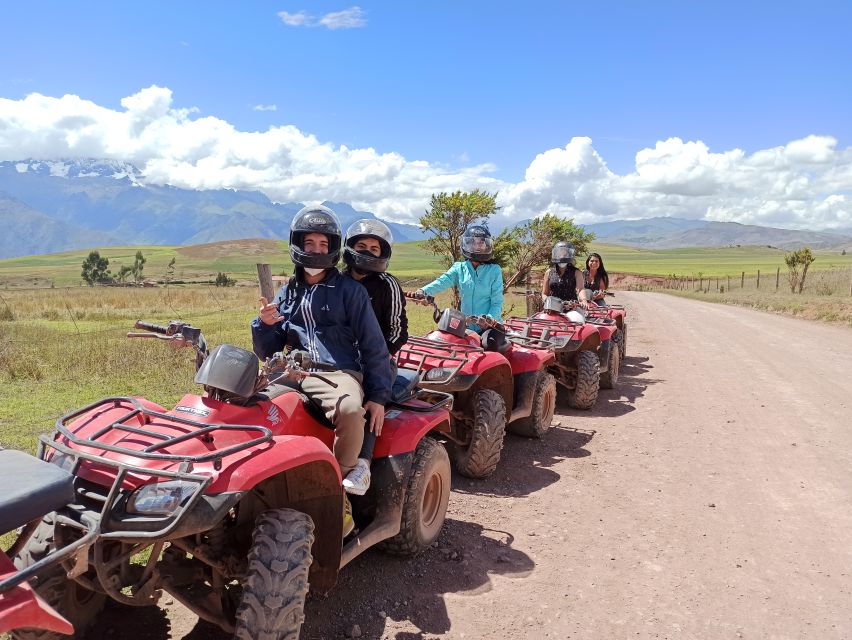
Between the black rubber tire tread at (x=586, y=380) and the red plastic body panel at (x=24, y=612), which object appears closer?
the red plastic body panel at (x=24, y=612)

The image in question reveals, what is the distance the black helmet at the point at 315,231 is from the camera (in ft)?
11.9

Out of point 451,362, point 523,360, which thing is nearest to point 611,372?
point 523,360

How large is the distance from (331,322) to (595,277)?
9.19 metres

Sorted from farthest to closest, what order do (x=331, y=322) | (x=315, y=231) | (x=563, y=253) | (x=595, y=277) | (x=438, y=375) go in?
(x=595, y=277)
(x=563, y=253)
(x=438, y=375)
(x=331, y=322)
(x=315, y=231)

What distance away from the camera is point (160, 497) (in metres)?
2.42

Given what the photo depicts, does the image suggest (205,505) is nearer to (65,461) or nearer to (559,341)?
(65,461)

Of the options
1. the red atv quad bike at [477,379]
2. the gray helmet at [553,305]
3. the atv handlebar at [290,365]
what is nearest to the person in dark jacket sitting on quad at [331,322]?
the atv handlebar at [290,365]

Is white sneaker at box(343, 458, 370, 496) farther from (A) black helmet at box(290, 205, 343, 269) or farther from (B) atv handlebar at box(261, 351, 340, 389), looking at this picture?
(A) black helmet at box(290, 205, 343, 269)

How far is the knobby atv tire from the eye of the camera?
2.53m

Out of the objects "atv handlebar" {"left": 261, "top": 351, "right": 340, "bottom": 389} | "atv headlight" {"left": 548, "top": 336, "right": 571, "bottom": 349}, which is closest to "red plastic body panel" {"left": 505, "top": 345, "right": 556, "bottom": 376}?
"atv headlight" {"left": 548, "top": 336, "right": 571, "bottom": 349}

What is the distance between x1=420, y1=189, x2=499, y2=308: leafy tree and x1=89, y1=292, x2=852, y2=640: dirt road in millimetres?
9203

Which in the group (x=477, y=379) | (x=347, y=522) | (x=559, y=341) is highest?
(x=559, y=341)

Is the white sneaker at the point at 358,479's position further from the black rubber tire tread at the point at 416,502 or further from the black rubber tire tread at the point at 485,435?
the black rubber tire tread at the point at 485,435

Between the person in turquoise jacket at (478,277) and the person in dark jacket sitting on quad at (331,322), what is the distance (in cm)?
305
